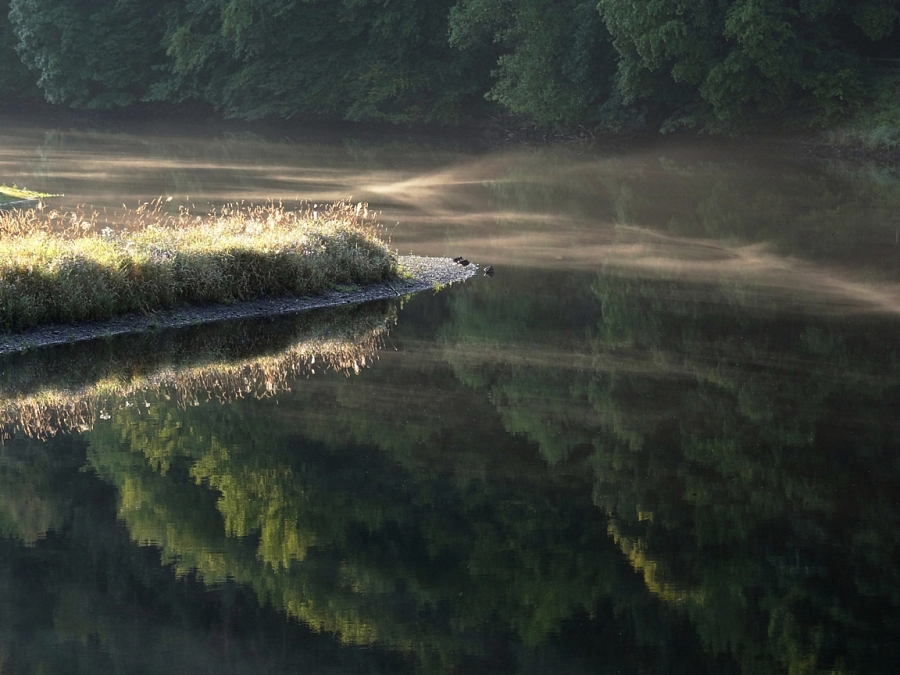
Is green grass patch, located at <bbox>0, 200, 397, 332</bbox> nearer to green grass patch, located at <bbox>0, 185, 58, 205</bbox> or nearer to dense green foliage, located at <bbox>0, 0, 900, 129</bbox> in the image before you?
green grass patch, located at <bbox>0, 185, 58, 205</bbox>

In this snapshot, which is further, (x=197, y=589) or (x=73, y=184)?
(x=73, y=184)

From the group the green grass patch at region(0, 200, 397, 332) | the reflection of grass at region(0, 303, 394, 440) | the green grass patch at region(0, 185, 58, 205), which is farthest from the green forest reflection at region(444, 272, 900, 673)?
the green grass patch at region(0, 185, 58, 205)

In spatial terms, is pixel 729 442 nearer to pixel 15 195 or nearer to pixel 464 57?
pixel 15 195

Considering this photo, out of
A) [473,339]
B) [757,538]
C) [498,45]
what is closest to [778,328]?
Answer: [473,339]

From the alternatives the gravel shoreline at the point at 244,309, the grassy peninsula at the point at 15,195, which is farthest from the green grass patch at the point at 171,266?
the grassy peninsula at the point at 15,195

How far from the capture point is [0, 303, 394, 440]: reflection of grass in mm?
11922

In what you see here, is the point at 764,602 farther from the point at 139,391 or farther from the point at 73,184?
the point at 73,184

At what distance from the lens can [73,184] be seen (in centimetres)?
3052

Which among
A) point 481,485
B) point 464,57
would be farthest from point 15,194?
point 464,57

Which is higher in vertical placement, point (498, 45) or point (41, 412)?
point (498, 45)

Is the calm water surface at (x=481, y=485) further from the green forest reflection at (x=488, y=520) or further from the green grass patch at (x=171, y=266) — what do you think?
the green grass patch at (x=171, y=266)

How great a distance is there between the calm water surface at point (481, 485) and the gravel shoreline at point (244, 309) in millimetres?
375

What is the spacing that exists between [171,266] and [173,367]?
2589 millimetres

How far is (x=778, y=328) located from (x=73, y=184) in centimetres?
1927
